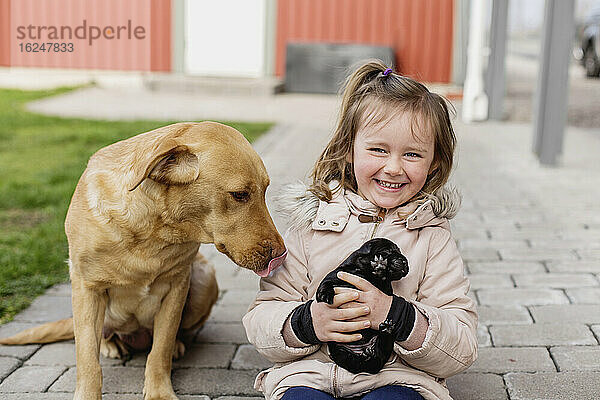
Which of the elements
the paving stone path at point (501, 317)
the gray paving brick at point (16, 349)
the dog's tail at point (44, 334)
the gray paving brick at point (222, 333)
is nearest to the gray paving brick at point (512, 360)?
the paving stone path at point (501, 317)

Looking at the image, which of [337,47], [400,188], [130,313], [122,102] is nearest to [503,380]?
[400,188]

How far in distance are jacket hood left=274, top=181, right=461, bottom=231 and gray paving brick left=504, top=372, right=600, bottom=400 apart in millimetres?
922

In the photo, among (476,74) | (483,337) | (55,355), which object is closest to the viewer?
(55,355)

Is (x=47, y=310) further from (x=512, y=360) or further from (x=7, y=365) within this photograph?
(x=512, y=360)

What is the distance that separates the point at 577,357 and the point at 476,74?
9041 millimetres

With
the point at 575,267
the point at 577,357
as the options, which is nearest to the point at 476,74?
the point at 575,267

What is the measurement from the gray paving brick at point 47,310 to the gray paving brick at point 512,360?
7.16 feet

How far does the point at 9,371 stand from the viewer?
→ 3.46m

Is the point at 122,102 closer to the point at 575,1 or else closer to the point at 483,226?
the point at 575,1

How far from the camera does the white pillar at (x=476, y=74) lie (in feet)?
39.4

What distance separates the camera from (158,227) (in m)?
2.88

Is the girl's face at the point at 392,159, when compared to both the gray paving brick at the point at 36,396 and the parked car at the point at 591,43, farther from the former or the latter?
the parked car at the point at 591,43

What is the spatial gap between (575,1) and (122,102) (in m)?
8.66

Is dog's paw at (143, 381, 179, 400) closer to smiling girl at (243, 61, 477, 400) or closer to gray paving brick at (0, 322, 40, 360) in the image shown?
smiling girl at (243, 61, 477, 400)
